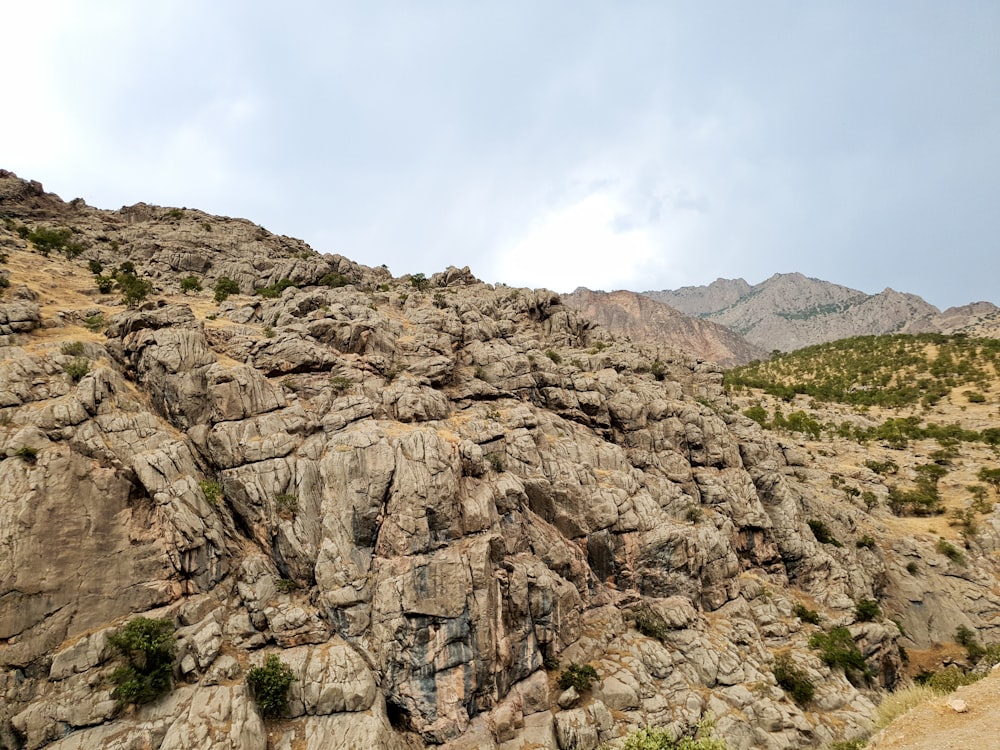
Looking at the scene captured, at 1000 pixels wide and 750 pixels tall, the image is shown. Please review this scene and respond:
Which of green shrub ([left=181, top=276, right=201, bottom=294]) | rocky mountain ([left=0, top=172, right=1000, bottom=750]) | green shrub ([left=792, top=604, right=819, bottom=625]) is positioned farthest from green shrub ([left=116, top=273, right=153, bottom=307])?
green shrub ([left=792, top=604, right=819, bottom=625])

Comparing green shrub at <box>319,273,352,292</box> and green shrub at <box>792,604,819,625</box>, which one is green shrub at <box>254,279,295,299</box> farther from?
green shrub at <box>792,604,819,625</box>

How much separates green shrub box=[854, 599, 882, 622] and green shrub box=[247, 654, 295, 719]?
44739 mm

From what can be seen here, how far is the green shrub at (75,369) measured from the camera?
28248 mm

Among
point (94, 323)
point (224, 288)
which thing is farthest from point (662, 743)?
point (224, 288)

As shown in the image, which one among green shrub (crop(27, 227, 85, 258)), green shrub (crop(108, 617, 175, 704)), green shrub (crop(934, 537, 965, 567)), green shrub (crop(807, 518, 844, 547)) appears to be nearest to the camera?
green shrub (crop(108, 617, 175, 704))

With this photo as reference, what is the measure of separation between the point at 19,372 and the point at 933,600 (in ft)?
249

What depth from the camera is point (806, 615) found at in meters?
37.2

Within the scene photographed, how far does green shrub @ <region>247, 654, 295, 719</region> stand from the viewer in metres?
21.9

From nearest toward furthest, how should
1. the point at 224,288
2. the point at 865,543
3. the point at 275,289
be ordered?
the point at 865,543 → the point at 224,288 → the point at 275,289

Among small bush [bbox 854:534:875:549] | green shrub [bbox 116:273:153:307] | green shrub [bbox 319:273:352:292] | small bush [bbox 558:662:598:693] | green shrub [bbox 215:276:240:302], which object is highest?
green shrub [bbox 319:273:352:292]

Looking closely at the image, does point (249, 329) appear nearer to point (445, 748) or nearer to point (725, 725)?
point (445, 748)

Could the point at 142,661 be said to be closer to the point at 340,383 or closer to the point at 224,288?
the point at 340,383

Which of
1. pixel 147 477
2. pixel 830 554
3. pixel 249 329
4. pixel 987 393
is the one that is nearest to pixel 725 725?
pixel 830 554

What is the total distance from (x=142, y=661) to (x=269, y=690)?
19.4 feet
